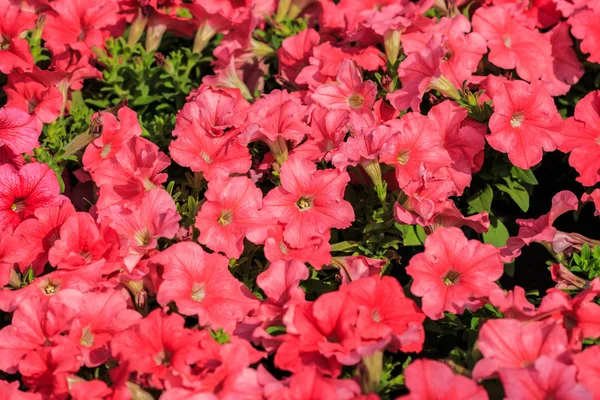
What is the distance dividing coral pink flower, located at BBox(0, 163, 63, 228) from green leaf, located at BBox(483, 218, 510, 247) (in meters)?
1.39

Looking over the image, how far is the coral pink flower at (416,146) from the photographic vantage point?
2.40m

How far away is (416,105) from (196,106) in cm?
70

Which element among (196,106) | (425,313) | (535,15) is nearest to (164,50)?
(196,106)

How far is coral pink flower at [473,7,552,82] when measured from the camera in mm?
2840

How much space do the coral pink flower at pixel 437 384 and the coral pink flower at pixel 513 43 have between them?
141cm

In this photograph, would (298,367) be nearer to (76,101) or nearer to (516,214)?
(516,214)

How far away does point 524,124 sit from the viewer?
2.52m

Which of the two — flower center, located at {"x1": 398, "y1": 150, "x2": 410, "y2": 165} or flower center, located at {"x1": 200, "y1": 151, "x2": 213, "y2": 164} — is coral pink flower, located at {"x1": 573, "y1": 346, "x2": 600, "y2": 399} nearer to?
flower center, located at {"x1": 398, "y1": 150, "x2": 410, "y2": 165}

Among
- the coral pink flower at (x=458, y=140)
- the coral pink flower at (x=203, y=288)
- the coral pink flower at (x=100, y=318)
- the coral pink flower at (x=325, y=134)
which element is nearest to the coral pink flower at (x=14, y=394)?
the coral pink flower at (x=100, y=318)

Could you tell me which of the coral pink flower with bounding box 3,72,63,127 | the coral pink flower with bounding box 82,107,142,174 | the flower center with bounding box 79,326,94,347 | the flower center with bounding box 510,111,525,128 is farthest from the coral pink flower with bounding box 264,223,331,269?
the coral pink flower with bounding box 3,72,63,127

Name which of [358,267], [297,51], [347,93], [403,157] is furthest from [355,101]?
[358,267]

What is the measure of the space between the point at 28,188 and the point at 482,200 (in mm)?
1462

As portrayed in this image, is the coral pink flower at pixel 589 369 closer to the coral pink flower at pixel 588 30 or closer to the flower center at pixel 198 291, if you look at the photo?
the flower center at pixel 198 291

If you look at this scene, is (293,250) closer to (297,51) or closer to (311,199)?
(311,199)
